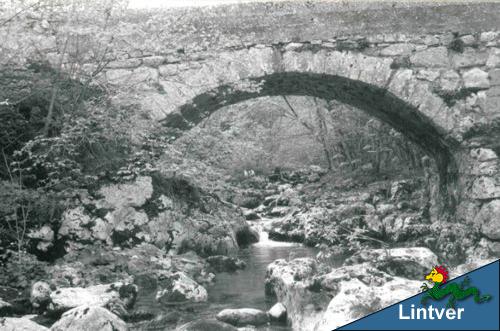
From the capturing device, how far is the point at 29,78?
5465 millimetres

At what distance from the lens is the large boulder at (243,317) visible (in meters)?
4.33

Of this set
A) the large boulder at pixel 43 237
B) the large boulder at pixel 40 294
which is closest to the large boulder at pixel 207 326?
the large boulder at pixel 40 294

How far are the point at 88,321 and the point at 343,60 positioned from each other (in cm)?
389

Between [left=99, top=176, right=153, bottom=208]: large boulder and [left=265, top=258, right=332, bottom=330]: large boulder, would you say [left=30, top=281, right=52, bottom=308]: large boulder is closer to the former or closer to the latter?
[left=99, top=176, right=153, bottom=208]: large boulder

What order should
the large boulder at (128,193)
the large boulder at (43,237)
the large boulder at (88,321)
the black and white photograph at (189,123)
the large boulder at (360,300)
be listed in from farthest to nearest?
1. the large boulder at (128,193)
2. the large boulder at (43,237)
3. the black and white photograph at (189,123)
4. the large boulder at (88,321)
5. the large boulder at (360,300)

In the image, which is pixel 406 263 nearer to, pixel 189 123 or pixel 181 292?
pixel 181 292

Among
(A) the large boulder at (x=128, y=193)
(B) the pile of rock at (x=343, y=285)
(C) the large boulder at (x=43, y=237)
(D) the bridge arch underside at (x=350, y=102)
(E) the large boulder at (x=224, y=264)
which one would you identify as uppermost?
(D) the bridge arch underside at (x=350, y=102)

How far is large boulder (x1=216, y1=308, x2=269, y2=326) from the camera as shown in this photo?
4328 millimetres

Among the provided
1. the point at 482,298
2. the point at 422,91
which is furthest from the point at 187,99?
the point at 482,298

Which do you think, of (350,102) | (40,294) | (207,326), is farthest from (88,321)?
(350,102)

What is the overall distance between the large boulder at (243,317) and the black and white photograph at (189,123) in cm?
33

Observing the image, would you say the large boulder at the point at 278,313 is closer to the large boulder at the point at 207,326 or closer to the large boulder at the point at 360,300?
the large boulder at the point at 207,326

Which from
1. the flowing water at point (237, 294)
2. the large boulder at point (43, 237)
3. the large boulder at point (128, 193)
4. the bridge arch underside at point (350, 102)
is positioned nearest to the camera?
the flowing water at point (237, 294)

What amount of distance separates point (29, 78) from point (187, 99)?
164cm
